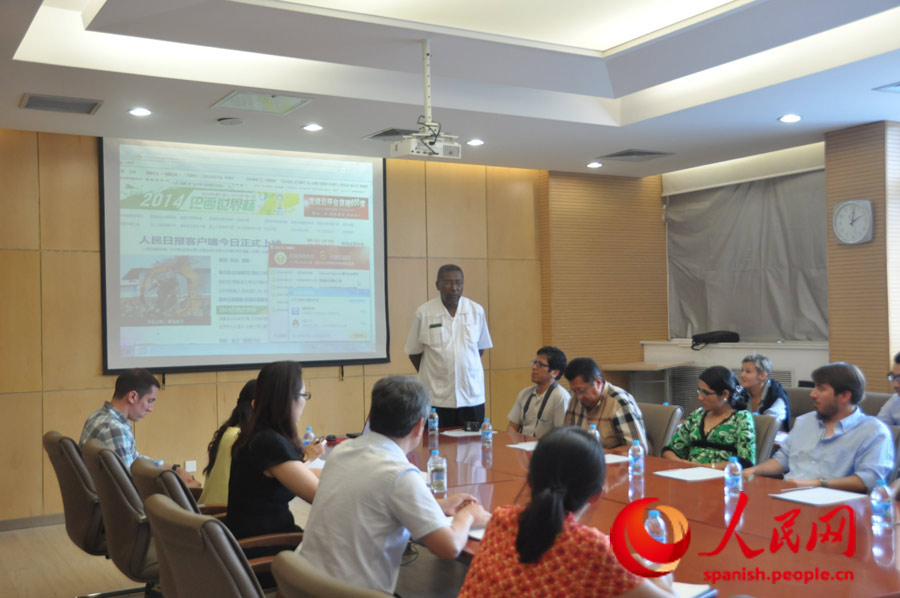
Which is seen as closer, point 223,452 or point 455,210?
point 223,452

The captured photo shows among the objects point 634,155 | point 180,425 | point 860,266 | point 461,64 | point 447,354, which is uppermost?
point 461,64

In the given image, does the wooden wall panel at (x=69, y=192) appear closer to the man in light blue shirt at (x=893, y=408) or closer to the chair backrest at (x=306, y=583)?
the chair backrest at (x=306, y=583)

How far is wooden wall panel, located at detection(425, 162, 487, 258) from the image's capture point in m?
8.07

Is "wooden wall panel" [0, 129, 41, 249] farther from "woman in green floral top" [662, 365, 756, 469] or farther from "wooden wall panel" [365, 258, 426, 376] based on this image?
"woman in green floral top" [662, 365, 756, 469]

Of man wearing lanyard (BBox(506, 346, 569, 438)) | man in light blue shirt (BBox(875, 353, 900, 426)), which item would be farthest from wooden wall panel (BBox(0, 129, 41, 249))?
man in light blue shirt (BBox(875, 353, 900, 426))

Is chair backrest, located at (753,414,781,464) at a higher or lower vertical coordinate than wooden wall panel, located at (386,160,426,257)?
lower

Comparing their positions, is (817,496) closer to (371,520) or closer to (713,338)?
(371,520)

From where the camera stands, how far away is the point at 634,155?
778cm

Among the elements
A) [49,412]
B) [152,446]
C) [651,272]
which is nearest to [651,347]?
[651,272]

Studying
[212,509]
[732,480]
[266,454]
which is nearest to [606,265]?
[732,480]

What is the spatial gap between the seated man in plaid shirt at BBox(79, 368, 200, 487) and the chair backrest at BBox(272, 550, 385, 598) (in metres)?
2.63

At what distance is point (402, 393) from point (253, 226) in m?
4.98

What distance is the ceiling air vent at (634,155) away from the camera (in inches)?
303

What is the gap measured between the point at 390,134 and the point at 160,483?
4219mm
